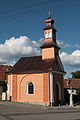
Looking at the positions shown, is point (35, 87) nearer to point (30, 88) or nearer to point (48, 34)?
point (30, 88)

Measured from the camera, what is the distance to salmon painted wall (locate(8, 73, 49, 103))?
91.2 ft

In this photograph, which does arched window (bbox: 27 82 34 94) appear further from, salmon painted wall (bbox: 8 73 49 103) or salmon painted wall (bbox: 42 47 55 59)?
salmon painted wall (bbox: 42 47 55 59)

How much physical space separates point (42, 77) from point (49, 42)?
5.63m

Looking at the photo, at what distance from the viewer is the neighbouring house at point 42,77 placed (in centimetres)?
2794


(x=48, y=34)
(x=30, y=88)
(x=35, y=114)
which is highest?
(x=48, y=34)

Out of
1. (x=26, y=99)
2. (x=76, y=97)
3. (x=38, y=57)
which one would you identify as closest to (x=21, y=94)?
(x=26, y=99)

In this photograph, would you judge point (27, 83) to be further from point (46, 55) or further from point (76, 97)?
point (76, 97)

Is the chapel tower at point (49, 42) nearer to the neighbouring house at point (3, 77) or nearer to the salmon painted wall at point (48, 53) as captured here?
the salmon painted wall at point (48, 53)

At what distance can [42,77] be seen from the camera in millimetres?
28328

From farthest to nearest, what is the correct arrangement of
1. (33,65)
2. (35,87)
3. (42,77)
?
(33,65), (35,87), (42,77)

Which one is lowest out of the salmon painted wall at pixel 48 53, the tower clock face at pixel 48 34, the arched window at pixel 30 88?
the arched window at pixel 30 88

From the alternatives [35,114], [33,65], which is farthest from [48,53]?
[35,114]

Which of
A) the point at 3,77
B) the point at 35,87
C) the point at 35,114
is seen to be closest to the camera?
the point at 35,114

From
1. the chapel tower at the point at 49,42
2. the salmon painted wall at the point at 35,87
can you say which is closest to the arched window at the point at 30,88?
the salmon painted wall at the point at 35,87
